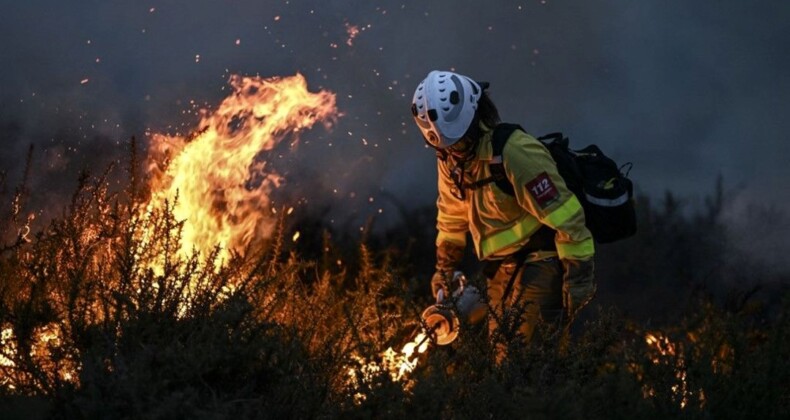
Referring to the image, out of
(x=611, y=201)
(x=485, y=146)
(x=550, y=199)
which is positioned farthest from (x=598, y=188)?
(x=485, y=146)

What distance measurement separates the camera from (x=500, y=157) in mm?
5664

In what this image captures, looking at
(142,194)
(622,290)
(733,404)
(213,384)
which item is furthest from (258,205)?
(622,290)

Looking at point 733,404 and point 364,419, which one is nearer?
point 364,419

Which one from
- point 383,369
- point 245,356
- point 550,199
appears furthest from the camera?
point 550,199

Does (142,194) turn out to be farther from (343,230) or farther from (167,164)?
(343,230)

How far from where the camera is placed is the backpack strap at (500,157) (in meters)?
5.67

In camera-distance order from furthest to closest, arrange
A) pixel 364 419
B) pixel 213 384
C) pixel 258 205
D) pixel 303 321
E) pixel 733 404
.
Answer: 1. pixel 258 205
2. pixel 303 321
3. pixel 733 404
4. pixel 213 384
5. pixel 364 419

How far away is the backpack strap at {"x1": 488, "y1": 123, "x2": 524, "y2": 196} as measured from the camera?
5.67 metres

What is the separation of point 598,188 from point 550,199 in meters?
0.38

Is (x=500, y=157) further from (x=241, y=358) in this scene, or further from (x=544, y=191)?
(x=241, y=358)

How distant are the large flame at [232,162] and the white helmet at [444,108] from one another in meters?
1.18

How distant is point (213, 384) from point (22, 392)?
2.65 feet

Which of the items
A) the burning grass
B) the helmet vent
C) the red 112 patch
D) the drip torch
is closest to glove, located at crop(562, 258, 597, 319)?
the red 112 patch

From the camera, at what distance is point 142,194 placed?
5.55 m
